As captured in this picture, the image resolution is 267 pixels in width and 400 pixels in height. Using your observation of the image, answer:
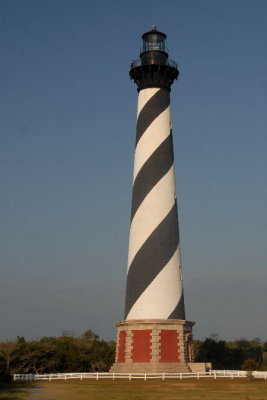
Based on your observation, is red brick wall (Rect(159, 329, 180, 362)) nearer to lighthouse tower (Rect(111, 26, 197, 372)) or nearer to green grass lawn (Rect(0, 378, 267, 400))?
lighthouse tower (Rect(111, 26, 197, 372))

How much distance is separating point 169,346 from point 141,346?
170cm

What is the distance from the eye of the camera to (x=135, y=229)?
35.9 meters

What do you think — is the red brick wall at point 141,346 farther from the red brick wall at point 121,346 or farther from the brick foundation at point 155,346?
the red brick wall at point 121,346

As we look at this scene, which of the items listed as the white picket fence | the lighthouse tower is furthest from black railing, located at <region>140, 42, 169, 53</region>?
the white picket fence

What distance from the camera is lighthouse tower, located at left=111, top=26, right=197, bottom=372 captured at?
111 feet

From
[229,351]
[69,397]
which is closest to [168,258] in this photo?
[69,397]

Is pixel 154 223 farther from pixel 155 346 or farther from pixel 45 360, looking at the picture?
pixel 45 360

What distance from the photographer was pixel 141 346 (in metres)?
33.8

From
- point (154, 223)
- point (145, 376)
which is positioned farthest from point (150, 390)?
point (154, 223)

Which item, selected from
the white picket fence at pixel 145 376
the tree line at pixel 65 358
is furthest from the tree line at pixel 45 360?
the white picket fence at pixel 145 376

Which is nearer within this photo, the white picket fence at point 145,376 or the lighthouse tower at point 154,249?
the white picket fence at point 145,376

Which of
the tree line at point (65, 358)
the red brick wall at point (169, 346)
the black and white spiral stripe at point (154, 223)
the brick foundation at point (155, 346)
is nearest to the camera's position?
the brick foundation at point (155, 346)

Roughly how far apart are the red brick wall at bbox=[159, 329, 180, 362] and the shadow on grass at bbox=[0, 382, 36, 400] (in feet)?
25.7

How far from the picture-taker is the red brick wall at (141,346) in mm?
33500
